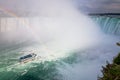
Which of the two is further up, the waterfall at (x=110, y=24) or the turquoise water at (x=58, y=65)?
the waterfall at (x=110, y=24)

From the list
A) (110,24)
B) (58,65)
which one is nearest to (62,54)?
(58,65)

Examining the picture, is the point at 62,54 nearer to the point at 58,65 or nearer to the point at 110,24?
the point at 58,65

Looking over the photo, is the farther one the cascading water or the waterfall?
the waterfall

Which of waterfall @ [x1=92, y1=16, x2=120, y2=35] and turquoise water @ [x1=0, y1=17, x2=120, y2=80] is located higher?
waterfall @ [x1=92, y1=16, x2=120, y2=35]

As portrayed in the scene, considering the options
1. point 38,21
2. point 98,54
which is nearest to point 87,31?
point 38,21

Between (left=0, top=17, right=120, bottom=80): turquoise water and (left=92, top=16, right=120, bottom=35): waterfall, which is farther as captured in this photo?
(left=92, top=16, right=120, bottom=35): waterfall

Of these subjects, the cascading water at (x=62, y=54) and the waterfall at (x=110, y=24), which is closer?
the cascading water at (x=62, y=54)
